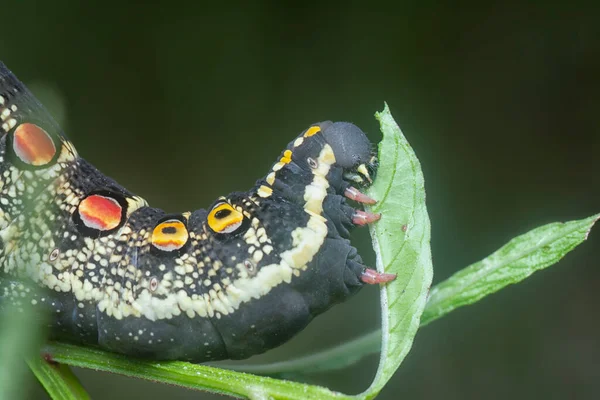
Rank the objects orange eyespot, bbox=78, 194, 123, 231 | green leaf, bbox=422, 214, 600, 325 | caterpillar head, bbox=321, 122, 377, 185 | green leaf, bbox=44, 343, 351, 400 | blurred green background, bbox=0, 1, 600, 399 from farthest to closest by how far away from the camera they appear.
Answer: blurred green background, bbox=0, 1, 600, 399
orange eyespot, bbox=78, 194, 123, 231
caterpillar head, bbox=321, 122, 377, 185
green leaf, bbox=422, 214, 600, 325
green leaf, bbox=44, 343, 351, 400

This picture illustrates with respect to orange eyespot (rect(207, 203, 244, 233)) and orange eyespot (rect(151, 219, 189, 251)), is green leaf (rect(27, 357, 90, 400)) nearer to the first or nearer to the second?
orange eyespot (rect(151, 219, 189, 251))

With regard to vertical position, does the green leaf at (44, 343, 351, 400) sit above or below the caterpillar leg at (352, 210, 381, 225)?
below

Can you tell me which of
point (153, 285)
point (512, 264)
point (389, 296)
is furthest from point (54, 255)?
point (512, 264)

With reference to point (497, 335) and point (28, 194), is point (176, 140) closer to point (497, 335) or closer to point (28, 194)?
point (497, 335)

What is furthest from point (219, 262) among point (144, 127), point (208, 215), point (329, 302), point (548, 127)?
point (548, 127)

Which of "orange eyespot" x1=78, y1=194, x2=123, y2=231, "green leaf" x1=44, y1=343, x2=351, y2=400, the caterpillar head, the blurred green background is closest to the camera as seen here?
"green leaf" x1=44, y1=343, x2=351, y2=400

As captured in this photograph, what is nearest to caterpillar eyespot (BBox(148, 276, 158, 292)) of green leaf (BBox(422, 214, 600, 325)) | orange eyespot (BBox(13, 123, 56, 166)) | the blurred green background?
orange eyespot (BBox(13, 123, 56, 166))

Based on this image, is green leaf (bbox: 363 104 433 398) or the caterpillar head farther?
the caterpillar head
